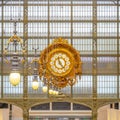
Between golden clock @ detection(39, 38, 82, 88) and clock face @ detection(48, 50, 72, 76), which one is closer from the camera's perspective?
golden clock @ detection(39, 38, 82, 88)

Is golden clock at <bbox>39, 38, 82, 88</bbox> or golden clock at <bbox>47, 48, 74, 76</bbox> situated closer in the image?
golden clock at <bbox>39, 38, 82, 88</bbox>

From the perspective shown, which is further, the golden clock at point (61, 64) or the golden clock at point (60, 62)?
the golden clock at point (60, 62)

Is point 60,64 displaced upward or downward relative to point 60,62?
downward

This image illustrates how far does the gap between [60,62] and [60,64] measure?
120 mm

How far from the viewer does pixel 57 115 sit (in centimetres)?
2675

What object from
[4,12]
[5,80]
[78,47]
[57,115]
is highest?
[4,12]

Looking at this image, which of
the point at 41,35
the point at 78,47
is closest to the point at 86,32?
the point at 78,47

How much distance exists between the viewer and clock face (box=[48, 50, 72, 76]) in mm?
25594

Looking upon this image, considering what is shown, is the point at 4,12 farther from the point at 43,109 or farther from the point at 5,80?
the point at 43,109

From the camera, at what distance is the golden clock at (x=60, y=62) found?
25.6m

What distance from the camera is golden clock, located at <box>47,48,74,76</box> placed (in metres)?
25.6

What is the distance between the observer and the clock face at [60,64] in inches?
1008

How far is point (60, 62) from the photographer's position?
1008 inches

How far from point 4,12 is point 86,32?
501 centimetres
